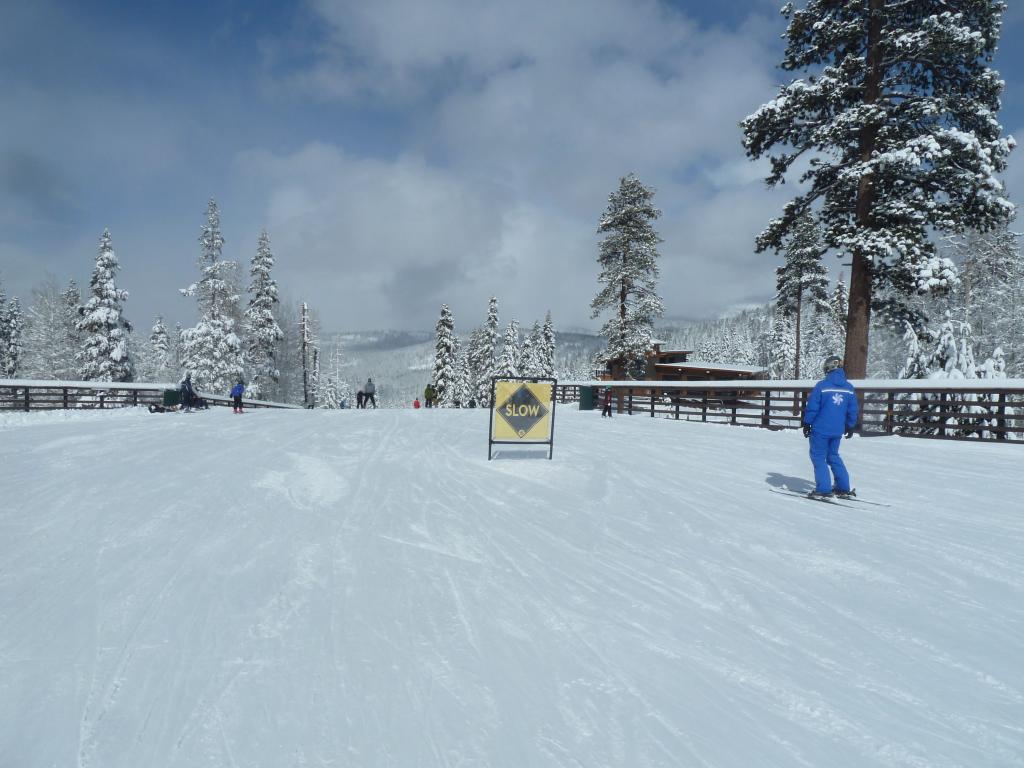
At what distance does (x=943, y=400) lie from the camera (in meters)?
12.8

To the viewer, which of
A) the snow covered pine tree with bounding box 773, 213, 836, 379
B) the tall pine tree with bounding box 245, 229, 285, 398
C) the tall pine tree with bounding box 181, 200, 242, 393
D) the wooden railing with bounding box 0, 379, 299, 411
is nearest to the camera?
the wooden railing with bounding box 0, 379, 299, 411

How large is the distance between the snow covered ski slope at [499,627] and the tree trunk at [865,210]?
28.4 feet

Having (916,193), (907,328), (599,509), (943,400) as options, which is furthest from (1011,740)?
(907,328)

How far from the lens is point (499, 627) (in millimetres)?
3004

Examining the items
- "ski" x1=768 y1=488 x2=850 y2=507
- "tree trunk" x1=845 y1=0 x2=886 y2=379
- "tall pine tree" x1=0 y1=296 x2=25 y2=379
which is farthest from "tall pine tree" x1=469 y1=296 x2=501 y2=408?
"tall pine tree" x1=0 y1=296 x2=25 y2=379

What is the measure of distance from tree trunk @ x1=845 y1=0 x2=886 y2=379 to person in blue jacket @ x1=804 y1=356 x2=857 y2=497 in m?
9.01

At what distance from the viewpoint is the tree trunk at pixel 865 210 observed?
13.7 metres

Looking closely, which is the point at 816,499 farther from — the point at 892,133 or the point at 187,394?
the point at 187,394

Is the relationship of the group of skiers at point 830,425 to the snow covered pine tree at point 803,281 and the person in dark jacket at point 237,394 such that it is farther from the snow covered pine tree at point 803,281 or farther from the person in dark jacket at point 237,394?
the snow covered pine tree at point 803,281

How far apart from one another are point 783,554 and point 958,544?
6.40 feet

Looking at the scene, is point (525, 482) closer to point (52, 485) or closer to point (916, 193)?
point (52, 485)

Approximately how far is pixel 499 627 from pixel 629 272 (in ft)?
97.5

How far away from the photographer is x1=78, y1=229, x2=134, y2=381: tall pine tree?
32.8 meters

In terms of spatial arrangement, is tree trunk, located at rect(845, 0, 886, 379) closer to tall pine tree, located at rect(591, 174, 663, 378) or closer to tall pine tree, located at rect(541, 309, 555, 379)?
tall pine tree, located at rect(591, 174, 663, 378)
